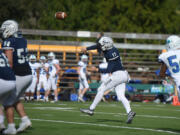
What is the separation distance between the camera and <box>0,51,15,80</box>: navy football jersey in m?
8.26

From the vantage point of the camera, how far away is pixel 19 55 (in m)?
9.05

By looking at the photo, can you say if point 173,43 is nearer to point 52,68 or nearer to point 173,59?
point 173,59

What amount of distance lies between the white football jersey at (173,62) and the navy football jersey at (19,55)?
2.44m

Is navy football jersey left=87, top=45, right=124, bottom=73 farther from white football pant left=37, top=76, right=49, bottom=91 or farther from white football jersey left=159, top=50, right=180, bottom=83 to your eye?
white football pant left=37, top=76, right=49, bottom=91

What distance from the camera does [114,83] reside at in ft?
39.6

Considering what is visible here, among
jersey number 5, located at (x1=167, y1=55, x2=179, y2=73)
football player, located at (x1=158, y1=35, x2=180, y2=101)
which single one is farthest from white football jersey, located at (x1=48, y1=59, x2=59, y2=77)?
jersey number 5, located at (x1=167, y1=55, x2=179, y2=73)

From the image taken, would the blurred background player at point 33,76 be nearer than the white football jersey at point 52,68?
Yes

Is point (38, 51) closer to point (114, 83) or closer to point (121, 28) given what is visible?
point (114, 83)

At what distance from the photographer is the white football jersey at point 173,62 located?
30.6ft

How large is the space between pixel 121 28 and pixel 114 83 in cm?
3064

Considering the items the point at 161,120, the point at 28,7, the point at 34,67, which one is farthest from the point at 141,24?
the point at 161,120

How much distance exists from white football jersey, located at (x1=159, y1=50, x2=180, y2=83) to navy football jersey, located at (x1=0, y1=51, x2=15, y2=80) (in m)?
2.79

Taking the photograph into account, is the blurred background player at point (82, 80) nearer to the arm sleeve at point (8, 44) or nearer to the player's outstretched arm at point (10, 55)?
the arm sleeve at point (8, 44)

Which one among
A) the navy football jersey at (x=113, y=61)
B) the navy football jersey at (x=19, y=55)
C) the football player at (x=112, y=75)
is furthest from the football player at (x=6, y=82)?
the navy football jersey at (x=113, y=61)
